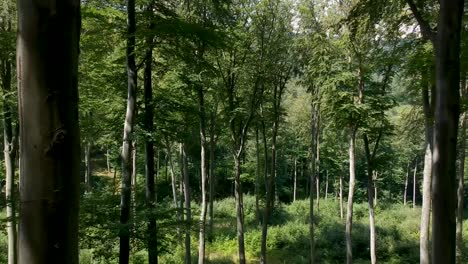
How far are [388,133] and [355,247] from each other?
10463 mm

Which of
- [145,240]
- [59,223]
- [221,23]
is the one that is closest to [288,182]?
[221,23]

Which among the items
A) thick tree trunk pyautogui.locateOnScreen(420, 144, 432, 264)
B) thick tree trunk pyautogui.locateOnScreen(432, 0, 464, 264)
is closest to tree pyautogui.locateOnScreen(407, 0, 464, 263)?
thick tree trunk pyautogui.locateOnScreen(432, 0, 464, 264)

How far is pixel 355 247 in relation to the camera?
2273 centimetres

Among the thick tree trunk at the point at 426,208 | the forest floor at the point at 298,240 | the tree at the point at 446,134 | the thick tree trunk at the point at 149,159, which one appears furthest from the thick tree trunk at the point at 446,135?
the forest floor at the point at 298,240

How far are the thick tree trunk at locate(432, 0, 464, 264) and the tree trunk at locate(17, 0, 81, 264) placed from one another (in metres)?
2.82

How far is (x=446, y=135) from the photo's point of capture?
10.0 feet

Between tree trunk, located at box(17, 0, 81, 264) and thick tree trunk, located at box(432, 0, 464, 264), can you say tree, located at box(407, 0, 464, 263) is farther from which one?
tree trunk, located at box(17, 0, 81, 264)

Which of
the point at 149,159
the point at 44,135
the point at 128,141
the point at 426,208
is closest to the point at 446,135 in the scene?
the point at 44,135

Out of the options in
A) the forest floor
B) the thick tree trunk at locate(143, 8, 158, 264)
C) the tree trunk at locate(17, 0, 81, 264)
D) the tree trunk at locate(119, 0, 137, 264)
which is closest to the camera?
the tree trunk at locate(17, 0, 81, 264)

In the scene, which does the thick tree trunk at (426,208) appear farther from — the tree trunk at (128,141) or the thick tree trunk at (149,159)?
the tree trunk at (128,141)

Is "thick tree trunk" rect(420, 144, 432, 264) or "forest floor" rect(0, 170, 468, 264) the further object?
"forest floor" rect(0, 170, 468, 264)

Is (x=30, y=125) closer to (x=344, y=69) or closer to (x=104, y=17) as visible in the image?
(x=104, y=17)

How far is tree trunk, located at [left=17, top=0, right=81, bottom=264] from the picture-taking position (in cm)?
99

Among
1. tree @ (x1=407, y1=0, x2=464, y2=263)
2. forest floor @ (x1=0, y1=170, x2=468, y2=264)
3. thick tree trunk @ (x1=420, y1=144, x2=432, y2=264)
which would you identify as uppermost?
tree @ (x1=407, y1=0, x2=464, y2=263)
